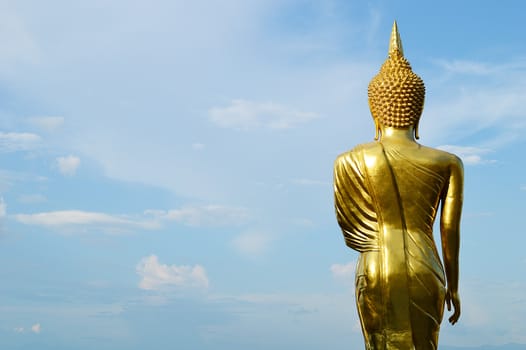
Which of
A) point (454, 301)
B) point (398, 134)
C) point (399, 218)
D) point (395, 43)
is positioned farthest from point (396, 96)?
point (454, 301)

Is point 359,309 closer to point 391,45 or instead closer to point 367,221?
point 367,221

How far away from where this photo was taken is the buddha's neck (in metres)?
10.2

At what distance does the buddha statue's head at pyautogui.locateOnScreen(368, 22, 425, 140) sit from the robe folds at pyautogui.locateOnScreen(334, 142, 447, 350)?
426 millimetres

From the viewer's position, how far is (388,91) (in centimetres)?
1034

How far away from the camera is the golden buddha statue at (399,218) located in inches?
385

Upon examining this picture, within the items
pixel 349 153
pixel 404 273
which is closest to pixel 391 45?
pixel 349 153

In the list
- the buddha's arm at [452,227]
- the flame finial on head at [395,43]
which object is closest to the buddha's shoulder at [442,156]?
the buddha's arm at [452,227]

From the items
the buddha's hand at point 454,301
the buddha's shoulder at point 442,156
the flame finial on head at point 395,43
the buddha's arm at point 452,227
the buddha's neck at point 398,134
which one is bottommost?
the buddha's hand at point 454,301

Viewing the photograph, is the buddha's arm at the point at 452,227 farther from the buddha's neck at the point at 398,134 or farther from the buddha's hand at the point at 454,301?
the buddha's neck at the point at 398,134

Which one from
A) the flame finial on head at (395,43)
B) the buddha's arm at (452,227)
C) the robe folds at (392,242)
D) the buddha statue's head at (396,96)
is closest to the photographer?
the robe folds at (392,242)

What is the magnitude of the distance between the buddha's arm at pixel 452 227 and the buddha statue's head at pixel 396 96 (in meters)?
0.70

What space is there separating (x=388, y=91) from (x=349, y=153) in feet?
2.88

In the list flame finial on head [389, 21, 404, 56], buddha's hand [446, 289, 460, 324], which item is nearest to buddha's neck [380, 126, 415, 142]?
flame finial on head [389, 21, 404, 56]

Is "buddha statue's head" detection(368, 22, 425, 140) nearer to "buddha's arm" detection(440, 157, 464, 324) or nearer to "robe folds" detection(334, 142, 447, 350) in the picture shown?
"robe folds" detection(334, 142, 447, 350)
